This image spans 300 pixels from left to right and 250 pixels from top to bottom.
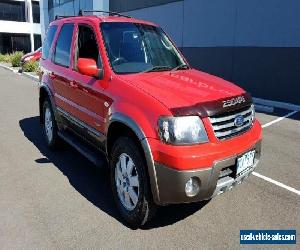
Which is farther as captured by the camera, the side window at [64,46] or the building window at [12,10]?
the building window at [12,10]

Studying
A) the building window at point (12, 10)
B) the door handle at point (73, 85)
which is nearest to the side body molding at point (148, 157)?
the door handle at point (73, 85)

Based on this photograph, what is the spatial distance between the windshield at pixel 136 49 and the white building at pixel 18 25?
47933 millimetres


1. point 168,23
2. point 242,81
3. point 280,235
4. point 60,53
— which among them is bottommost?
point 280,235

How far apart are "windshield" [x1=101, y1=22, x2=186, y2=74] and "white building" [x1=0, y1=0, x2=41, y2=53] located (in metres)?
47.9

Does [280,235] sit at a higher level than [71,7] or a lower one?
lower

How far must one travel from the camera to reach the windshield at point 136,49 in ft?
13.7

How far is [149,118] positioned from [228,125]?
817mm

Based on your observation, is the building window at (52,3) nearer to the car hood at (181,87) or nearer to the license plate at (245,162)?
the car hood at (181,87)

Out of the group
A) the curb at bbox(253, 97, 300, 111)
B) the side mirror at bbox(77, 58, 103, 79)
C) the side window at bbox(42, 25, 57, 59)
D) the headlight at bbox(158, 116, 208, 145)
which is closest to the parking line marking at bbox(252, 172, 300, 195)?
the headlight at bbox(158, 116, 208, 145)

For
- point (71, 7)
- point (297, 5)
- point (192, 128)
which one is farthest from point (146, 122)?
point (71, 7)

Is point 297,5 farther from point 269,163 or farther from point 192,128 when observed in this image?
point 192,128

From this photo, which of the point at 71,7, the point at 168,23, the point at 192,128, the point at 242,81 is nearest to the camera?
the point at 192,128

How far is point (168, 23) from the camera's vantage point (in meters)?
15.2

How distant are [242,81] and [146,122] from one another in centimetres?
895
